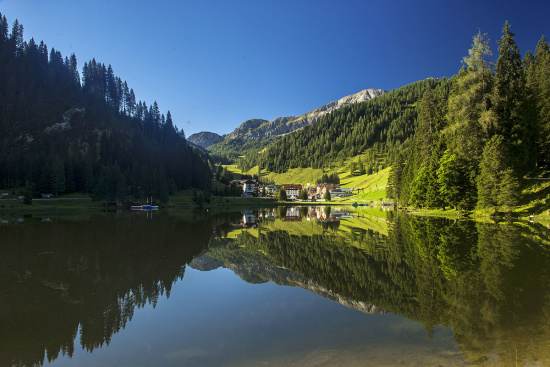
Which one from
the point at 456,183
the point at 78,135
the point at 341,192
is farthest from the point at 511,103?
the point at 78,135

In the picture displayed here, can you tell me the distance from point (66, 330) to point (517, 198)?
145ft

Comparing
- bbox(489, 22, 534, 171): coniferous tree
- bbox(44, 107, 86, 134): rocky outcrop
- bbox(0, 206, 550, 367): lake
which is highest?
bbox(44, 107, 86, 134): rocky outcrop

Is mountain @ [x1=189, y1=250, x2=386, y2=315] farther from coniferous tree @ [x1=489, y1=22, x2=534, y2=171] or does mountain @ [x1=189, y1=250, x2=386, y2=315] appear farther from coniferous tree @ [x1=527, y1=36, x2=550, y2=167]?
coniferous tree @ [x1=527, y1=36, x2=550, y2=167]

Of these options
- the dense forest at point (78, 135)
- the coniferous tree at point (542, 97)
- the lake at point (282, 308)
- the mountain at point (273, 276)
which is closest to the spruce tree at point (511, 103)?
the coniferous tree at point (542, 97)

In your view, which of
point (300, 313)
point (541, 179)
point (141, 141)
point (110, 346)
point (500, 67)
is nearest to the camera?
point (110, 346)

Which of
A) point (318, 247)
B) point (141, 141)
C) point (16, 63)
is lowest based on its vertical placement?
point (318, 247)

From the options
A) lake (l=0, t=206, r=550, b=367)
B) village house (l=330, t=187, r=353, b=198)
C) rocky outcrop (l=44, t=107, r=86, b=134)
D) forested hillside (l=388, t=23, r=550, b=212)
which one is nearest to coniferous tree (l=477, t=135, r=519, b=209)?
forested hillside (l=388, t=23, r=550, b=212)

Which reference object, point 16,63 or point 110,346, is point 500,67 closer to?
point 110,346

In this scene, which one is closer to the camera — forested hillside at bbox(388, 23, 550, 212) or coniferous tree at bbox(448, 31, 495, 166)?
forested hillside at bbox(388, 23, 550, 212)

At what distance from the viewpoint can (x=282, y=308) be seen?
1071 centimetres

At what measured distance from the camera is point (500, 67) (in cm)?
4306

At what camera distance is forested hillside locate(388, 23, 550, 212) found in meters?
37.1

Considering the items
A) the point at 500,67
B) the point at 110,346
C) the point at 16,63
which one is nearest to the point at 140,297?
the point at 110,346

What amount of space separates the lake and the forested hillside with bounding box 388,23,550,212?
67.5 ft
